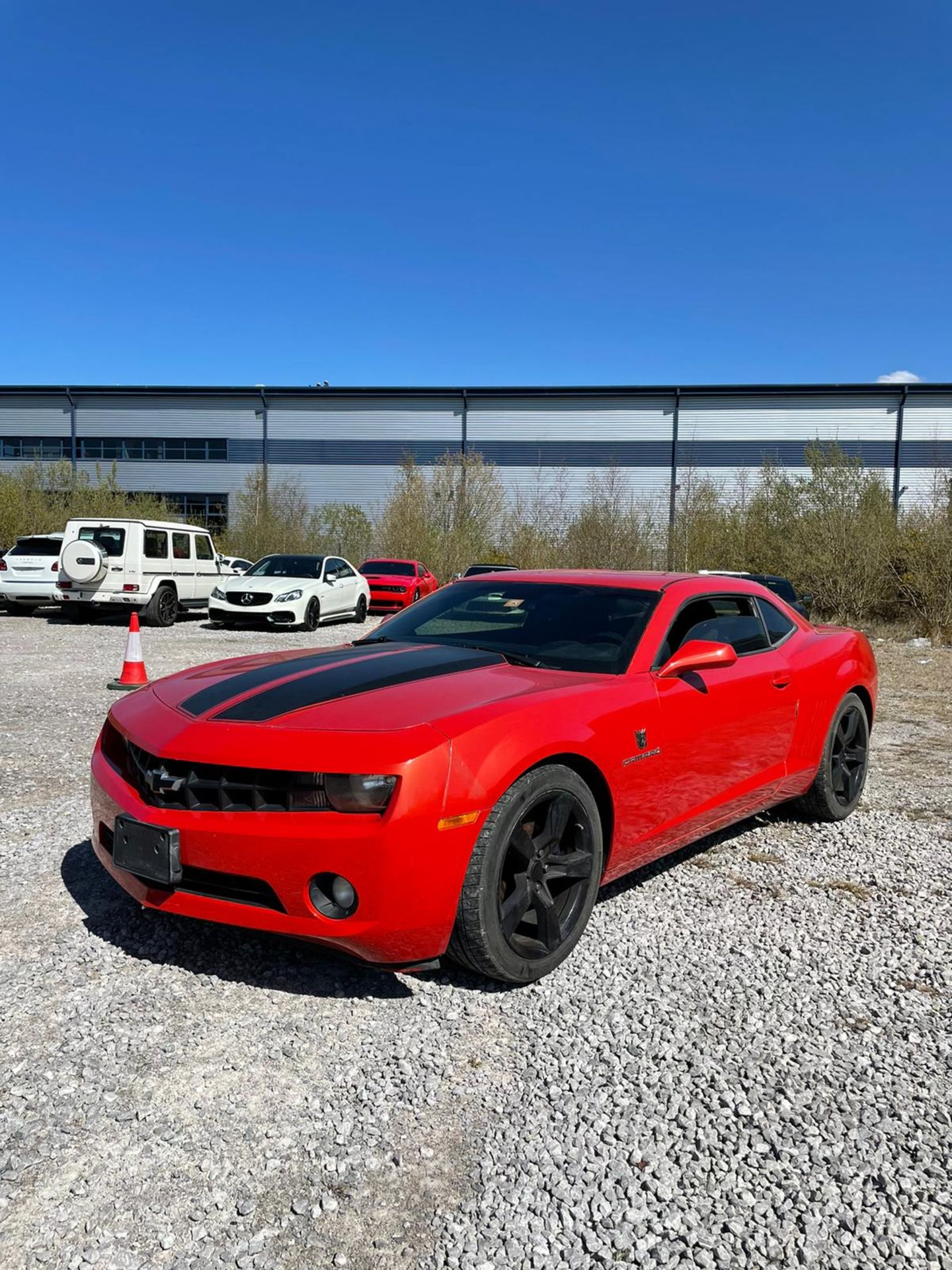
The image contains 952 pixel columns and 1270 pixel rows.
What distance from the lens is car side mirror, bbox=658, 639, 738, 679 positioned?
12.6 ft

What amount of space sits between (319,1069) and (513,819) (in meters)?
0.92

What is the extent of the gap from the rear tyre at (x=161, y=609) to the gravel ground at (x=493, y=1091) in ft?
45.9

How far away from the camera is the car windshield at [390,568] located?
25.9m

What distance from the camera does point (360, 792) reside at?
2.84 meters

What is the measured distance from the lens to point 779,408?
43.3 meters

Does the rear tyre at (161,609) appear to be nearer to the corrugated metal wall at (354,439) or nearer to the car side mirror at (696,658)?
the car side mirror at (696,658)

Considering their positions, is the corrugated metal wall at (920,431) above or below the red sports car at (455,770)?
above

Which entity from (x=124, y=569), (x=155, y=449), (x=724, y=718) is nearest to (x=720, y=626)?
(x=724, y=718)

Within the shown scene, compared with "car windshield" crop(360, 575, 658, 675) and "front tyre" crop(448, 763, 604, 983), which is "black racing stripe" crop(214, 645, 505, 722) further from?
"front tyre" crop(448, 763, 604, 983)

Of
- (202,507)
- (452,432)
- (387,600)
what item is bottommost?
(387,600)

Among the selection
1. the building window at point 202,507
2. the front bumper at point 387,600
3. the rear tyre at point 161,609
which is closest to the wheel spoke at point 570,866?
the rear tyre at point 161,609

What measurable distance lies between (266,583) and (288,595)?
1.90 feet

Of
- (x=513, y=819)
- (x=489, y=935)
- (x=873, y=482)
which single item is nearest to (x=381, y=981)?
(x=489, y=935)

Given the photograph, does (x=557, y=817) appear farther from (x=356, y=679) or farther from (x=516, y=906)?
(x=356, y=679)
